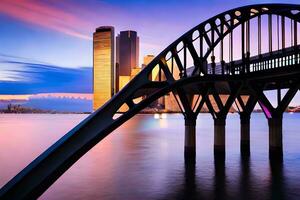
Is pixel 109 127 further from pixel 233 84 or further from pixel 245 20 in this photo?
pixel 245 20

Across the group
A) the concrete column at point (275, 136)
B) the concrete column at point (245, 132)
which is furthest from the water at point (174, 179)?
the concrete column at point (245, 132)

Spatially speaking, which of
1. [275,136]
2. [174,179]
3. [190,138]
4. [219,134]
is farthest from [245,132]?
[174,179]

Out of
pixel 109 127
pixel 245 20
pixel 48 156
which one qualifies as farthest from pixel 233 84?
pixel 48 156

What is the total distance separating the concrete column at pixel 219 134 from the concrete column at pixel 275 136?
5.08 meters

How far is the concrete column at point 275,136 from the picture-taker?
43.4 metres

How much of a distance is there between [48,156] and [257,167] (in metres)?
25.6

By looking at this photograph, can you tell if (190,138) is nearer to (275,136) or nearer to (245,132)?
(275,136)

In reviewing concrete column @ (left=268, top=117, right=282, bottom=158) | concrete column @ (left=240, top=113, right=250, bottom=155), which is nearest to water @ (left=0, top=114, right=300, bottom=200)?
concrete column @ (left=268, top=117, right=282, bottom=158)

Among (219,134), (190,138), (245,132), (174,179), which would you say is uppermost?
(219,134)

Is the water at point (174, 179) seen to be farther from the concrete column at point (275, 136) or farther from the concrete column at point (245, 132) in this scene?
the concrete column at point (245, 132)

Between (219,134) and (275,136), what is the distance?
603 cm

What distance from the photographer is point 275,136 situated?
44.1m

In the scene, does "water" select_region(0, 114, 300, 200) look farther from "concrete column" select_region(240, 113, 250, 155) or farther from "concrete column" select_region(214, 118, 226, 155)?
"concrete column" select_region(240, 113, 250, 155)

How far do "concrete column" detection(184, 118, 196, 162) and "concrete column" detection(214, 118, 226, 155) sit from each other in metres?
2.52
